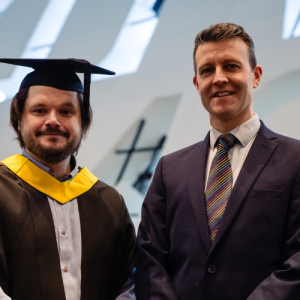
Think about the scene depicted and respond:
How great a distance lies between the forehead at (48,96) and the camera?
2.01 metres

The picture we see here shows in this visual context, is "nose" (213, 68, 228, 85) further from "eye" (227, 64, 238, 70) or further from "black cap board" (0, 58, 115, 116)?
"black cap board" (0, 58, 115, 116)

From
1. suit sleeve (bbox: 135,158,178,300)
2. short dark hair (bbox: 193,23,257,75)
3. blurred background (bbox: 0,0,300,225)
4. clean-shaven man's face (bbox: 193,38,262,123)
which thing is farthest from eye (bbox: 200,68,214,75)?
blurred background (bbox: 0,0,300,225)

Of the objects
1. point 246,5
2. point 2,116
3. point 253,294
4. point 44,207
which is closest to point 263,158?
point 253,294

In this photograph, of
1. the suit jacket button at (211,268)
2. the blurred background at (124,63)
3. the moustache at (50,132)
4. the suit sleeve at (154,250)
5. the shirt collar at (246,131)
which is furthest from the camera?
the blurred background at (124,63)

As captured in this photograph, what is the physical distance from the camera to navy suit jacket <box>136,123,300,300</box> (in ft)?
4.90

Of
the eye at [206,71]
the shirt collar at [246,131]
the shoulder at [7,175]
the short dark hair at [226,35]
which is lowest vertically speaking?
the shoulder at [7,175]

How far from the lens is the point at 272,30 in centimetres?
404

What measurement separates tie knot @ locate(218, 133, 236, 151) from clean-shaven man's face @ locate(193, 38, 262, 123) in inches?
3.5

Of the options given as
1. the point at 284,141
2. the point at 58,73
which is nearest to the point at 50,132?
the point at 58,73

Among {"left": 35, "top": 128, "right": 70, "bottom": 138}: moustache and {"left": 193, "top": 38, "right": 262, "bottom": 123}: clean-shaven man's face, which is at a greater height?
{"left": 193, "top": 38, "right": 262, "bottom": 123}: clean-shaven man's face

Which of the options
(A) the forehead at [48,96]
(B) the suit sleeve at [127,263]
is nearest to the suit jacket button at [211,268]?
(B) the suit sleeve at [127,263]

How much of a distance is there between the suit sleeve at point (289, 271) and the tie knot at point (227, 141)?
363 millimetres

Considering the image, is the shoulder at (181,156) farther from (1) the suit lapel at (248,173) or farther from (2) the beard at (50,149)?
(2) the beard at (50,149)

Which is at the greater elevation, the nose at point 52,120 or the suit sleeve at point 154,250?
the nose at point 52,120
